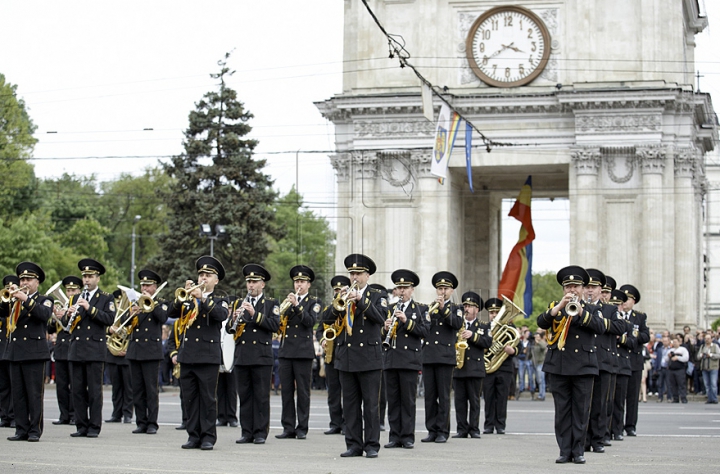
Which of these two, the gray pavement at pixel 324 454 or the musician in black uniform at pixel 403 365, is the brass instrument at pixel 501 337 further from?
the musician in black uniform at pixel 403 365

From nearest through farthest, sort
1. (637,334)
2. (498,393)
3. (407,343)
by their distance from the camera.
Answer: (407,343) < (637,334) < (498,393)

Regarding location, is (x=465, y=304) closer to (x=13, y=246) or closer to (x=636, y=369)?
(x=636, y=369)

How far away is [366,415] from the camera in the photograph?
15289 mm

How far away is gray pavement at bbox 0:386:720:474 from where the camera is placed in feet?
44.9

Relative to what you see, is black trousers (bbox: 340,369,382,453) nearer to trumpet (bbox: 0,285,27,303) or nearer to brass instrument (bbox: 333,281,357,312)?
brass instrument (bbox: 333,281,357,312)

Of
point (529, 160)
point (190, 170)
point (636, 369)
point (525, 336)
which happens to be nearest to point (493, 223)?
point (529, 160)

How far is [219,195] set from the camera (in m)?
57.2

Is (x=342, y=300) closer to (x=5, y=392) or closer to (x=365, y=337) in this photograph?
(x=365, y=337)

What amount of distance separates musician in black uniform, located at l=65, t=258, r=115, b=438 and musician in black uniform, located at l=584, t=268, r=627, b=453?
6.55 meters

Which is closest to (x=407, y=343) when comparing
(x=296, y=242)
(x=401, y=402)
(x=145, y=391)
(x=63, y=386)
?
(x=401, y=402)

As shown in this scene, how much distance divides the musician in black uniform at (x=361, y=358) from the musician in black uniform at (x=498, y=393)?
18.4 feet

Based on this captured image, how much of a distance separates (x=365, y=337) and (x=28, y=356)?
445 centimetres

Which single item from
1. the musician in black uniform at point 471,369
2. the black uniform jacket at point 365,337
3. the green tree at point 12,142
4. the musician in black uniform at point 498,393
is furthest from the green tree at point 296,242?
the black uniform jacket at point 365,337

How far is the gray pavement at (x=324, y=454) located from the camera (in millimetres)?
13680
